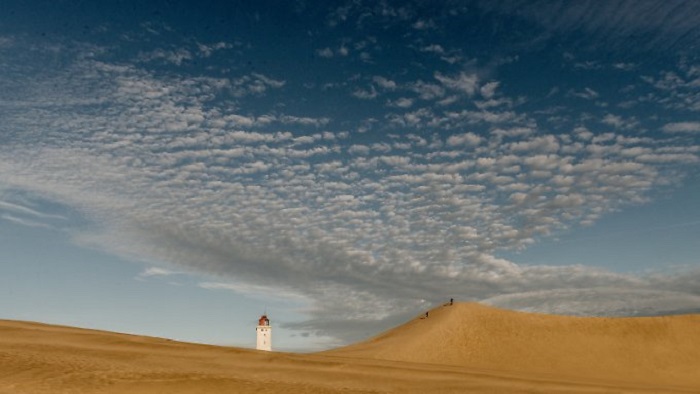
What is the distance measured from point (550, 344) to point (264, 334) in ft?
99.5

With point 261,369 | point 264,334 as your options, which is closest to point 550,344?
point 264,334

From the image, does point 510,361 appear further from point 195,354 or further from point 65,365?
point 65,365

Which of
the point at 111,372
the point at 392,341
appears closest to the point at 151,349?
the point at 111,372

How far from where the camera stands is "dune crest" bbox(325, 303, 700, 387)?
50.6 meters

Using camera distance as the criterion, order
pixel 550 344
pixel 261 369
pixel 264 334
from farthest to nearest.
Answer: pixel 264 334, pixel 550 344, pixel 261 369

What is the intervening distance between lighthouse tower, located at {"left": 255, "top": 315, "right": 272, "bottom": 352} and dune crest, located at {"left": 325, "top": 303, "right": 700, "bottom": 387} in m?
10.1

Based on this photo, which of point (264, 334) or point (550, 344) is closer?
point (550, 344)

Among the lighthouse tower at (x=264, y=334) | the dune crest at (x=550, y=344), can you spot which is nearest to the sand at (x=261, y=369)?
the dune crest at (x=550, y=344)

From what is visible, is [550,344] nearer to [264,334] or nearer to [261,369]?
[264,334]

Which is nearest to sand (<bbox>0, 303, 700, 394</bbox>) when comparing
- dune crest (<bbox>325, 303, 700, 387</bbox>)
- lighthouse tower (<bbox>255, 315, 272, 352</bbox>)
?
dune crest (<bbox>325, 303, 700, 387</bbox>)

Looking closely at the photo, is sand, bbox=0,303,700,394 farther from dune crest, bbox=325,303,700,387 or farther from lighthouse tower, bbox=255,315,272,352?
lighthouse tower, bbox=255,315,272,352

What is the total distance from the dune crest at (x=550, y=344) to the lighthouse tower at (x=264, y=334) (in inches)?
399

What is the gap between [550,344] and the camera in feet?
182

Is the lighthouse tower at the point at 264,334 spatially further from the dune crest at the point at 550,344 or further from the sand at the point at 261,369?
the sand at the point at 261,369
